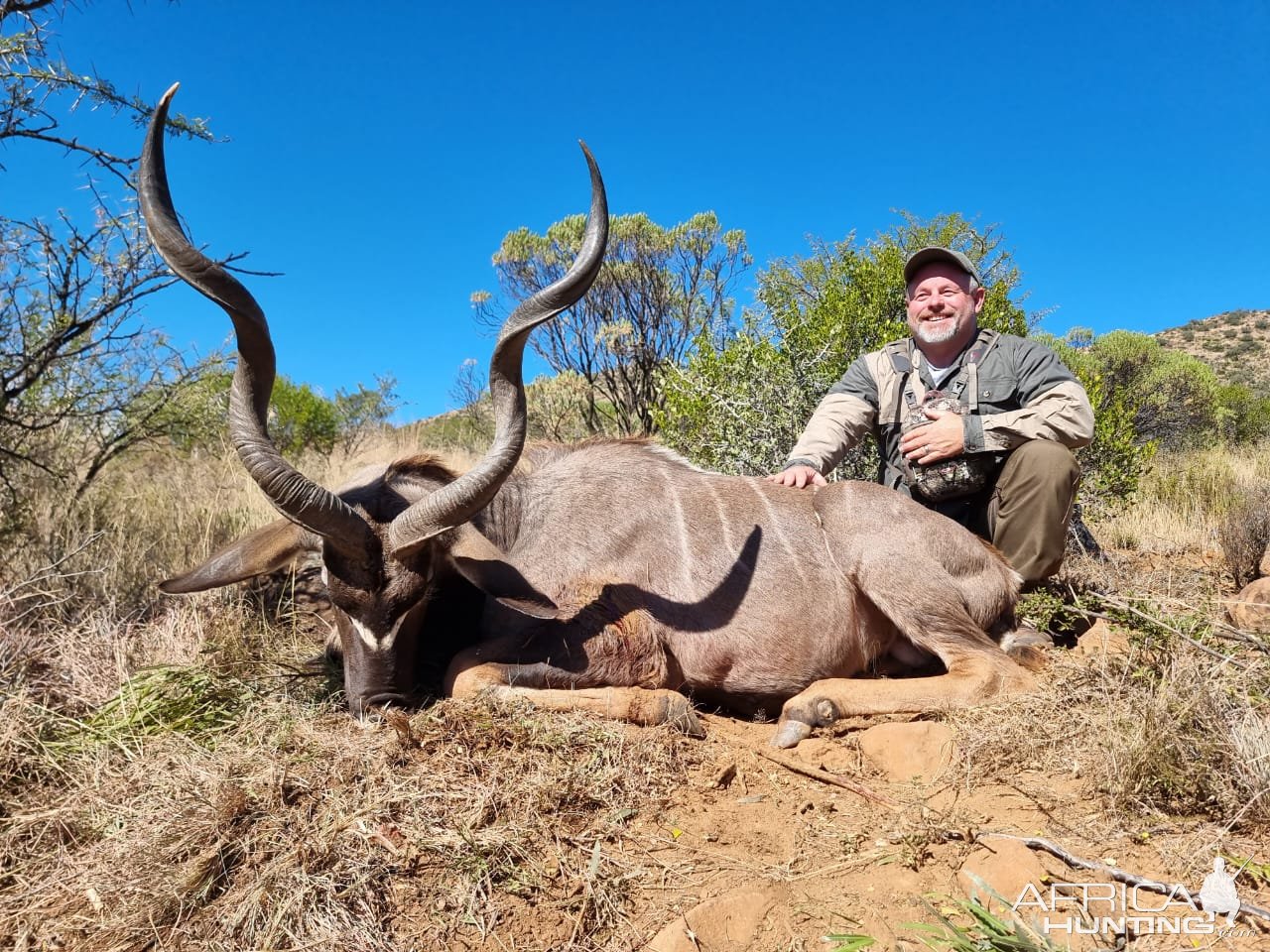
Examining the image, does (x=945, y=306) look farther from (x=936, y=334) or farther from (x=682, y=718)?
(x=682, y=718)

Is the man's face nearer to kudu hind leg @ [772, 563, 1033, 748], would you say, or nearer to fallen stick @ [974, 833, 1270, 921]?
kudu hind leg @ [772, 563, 1033, 748]

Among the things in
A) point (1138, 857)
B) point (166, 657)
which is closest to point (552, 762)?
point (1138, 857)

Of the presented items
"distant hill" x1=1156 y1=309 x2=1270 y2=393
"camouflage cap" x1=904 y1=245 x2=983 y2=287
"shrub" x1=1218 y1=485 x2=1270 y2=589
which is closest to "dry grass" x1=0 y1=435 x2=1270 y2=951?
"camouflage cap" x1=904 y1=245 x2=983 y2=287

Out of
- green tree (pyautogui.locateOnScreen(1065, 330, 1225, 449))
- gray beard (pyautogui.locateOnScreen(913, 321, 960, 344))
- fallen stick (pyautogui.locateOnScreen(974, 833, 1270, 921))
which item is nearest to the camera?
fallen stick (pyautogui.locateOnScreen(974, 833, 1270, 921))

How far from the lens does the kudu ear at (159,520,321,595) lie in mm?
3426

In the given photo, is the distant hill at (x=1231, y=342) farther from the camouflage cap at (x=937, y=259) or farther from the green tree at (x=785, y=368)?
the camouflage cap at (x=937, y=259)

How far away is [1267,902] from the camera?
1.89 m

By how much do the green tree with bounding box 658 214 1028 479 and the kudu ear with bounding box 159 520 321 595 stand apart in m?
3.72

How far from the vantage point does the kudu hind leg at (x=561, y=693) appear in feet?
10.8

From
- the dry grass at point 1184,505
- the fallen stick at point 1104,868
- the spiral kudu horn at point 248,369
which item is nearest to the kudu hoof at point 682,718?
the fallen stick at point 1104,868

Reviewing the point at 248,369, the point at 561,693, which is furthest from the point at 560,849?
the point at 248,369

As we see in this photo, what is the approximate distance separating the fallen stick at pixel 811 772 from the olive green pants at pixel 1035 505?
2017 millimetres

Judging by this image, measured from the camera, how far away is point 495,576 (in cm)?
339

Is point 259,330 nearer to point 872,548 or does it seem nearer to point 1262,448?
point 872,548
